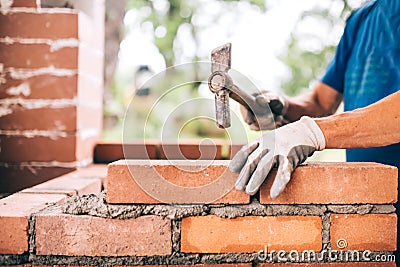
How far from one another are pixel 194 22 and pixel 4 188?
8.05m

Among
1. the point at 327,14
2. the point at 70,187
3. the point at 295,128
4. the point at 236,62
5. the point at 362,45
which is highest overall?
the point at 327,14

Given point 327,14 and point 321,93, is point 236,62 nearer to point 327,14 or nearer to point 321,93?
point 327,14

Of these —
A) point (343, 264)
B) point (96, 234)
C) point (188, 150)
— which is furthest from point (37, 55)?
point (343, 264)

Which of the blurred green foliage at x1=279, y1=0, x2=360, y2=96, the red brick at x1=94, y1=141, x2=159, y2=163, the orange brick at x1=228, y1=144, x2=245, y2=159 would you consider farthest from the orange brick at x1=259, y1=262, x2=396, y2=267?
the blurred green foliage at x1=279, y1=0, x2=360, y2=96

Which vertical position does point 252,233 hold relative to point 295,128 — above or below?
below

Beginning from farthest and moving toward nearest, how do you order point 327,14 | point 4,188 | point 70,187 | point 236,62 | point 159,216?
point 236,62
point 327,14
point 4,188
point 70,187
point 159,216

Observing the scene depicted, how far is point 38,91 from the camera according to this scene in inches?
88.9

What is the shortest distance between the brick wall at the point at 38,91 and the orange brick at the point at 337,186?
4.36 feet

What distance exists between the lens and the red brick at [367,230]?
1300mm

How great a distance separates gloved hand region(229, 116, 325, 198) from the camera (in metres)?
1.23

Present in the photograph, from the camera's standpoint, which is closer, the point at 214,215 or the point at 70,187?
the point at 214,215

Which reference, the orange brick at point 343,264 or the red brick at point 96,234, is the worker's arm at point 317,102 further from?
the red brick at point 96,234

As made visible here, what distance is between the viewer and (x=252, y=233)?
1.30m

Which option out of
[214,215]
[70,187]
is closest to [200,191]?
[214,215]
